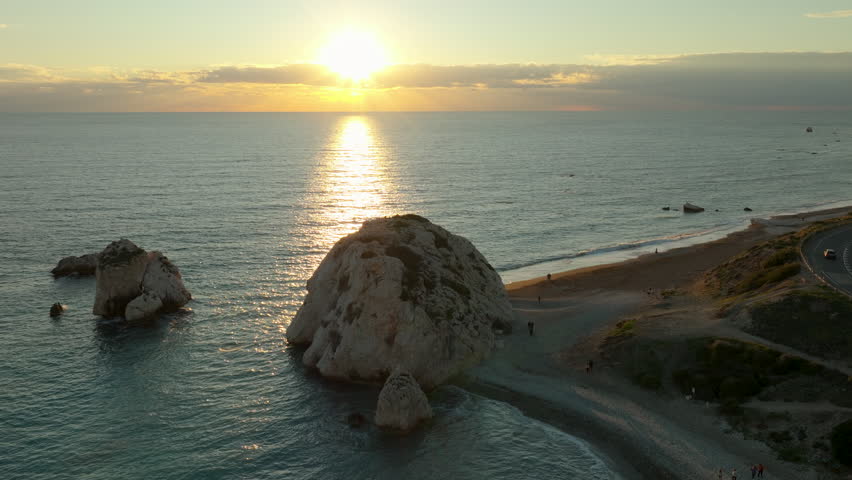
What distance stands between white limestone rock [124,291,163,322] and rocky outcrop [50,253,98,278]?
1714cm

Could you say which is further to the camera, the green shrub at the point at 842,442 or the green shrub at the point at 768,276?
the green shrub at the point at 768,276

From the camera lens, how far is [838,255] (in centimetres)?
6544

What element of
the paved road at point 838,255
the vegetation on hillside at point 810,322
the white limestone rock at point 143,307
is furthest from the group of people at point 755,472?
the white limestone rock at point 143,307

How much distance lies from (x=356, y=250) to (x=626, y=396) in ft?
85.1

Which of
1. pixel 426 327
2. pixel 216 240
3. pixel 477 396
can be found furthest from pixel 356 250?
pixel 216 240

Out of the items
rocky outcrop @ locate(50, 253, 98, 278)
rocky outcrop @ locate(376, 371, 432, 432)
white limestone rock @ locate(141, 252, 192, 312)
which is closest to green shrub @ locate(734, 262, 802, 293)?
rocky outcrop @ locate(376, 371, 432, 432)

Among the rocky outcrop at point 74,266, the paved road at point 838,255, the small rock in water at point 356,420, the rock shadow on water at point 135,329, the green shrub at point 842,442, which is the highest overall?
the paved road at point 838,255

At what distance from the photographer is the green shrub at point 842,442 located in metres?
34.9

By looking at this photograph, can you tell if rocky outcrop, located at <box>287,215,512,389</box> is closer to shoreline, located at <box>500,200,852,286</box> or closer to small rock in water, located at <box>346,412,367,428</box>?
small rock in water, located at <box>346,412,367,428</box>

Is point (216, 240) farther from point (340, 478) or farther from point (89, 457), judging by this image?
point (340, 478)

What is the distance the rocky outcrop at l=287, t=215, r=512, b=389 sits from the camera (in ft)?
157

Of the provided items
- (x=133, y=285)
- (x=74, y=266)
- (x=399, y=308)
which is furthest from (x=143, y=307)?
(x=399, y=308)

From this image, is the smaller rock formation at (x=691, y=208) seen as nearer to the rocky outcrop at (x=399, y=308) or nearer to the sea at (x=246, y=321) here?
the sea at (x=246, y=321)

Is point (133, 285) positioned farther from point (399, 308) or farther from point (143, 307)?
point (399, 308)
